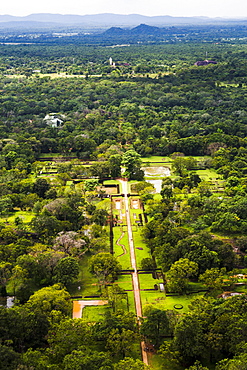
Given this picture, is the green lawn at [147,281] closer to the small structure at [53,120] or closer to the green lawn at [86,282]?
the green lawn at [86,282]

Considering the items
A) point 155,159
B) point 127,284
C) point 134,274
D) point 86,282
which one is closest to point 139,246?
point 134,274

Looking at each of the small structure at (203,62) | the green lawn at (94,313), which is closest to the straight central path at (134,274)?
the green lawn at (94,313)

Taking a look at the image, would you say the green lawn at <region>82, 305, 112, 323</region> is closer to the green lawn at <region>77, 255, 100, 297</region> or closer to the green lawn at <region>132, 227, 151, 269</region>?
the green lawn at <region>77, 255, 100, 297</region>

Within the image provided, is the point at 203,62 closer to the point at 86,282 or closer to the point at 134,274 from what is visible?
the point at 134,274

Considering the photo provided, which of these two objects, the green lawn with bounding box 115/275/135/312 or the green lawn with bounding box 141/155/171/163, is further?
the green lawn with bounding box 141/155/171/163

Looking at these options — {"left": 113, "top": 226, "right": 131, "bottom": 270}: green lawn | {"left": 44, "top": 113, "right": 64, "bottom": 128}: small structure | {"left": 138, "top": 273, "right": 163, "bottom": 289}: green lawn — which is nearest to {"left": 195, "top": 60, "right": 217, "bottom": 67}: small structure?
{"left": 44, "top": 113, "right": 64, "bottom": 128}: small structure

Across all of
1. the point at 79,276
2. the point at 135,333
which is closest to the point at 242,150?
the point at 79,276

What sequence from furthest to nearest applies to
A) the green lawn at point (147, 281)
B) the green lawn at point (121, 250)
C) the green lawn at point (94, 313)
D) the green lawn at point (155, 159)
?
the green lawn at point (155, 159)
the green lawn at point (121, 250)
the green lawn at point (147, 281)
the green lawn at point (94, 313)

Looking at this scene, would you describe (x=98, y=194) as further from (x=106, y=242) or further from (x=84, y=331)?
(x=84, y=331)

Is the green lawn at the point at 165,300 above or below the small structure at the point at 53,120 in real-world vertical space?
below
